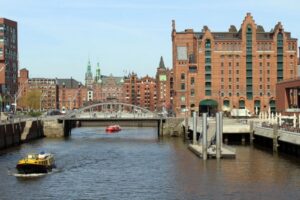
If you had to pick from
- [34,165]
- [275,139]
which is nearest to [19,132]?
[34,165]

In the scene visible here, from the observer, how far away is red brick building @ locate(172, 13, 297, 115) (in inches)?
7082

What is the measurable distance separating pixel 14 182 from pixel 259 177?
25992 millimetres

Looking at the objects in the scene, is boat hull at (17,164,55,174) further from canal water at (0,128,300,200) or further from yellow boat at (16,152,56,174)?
canal water at (0,128,300,200)

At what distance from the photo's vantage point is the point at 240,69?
593 feet

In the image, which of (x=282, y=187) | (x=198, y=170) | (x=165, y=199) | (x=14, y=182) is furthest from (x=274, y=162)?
(x=14, y=182)

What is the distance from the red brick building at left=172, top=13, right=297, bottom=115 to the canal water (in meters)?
91.7

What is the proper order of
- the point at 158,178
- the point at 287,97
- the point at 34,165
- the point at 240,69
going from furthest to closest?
the point at 240,69 < the point at 287,97 < the point at 34,165 < the point at 158,178

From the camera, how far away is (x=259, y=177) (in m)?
61.3

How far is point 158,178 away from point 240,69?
123m

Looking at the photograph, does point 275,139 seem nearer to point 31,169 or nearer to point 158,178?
point 158,178

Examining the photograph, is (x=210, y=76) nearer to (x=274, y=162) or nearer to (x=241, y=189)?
(x=274, y=162)

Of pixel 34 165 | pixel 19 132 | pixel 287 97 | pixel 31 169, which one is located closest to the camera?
pixel 31 169

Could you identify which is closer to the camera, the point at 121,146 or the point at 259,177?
the point at 259,177

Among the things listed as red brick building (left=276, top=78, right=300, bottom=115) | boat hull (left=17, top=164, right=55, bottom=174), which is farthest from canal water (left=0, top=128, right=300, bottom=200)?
red brick building (left=276, top=78, right=300, bottom=115)
